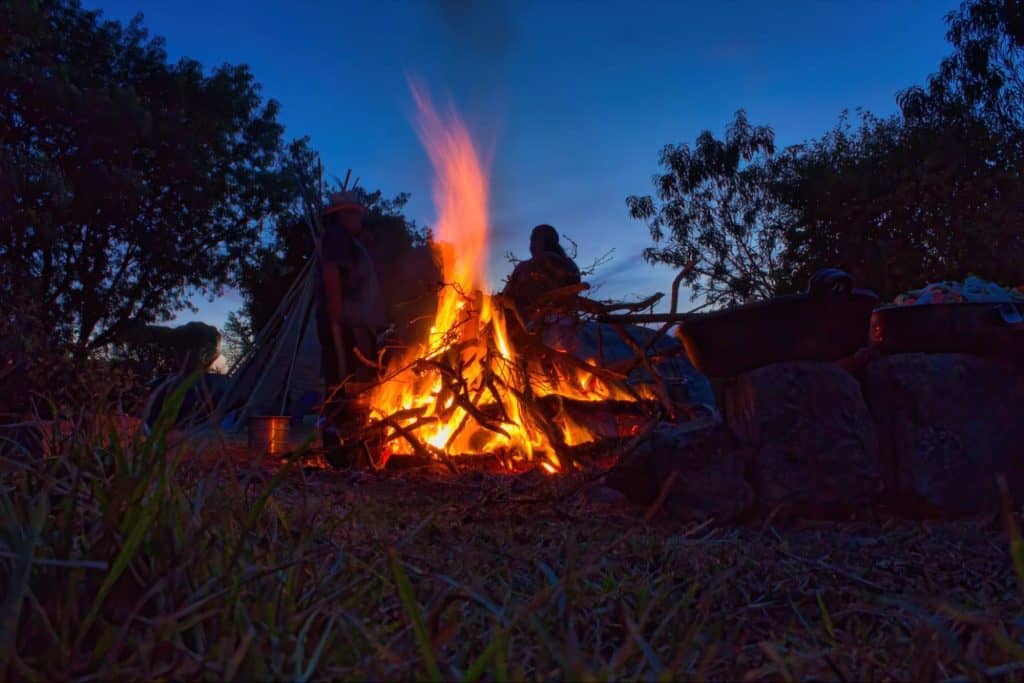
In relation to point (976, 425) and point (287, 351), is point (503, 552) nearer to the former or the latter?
point (976, 425)

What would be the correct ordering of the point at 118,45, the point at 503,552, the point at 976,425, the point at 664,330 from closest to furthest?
1. the point at 503,552
2. the point at 976,425
3. the point at 664,330
4. the point at 118,45

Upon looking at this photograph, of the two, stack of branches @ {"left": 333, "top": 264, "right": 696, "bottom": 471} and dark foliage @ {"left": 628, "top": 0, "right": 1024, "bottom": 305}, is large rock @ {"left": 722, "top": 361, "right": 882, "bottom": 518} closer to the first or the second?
stack of branches @ {"left": 333, "top": 264, "right": 696, "bottom": 471}

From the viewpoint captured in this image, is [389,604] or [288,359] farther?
[288,359]

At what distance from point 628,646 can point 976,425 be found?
305 cm

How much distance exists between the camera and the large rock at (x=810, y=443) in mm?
3229

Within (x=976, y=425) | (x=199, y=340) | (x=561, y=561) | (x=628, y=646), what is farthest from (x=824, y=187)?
(x=628, y=646)

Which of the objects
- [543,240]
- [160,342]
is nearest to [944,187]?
[543,240]

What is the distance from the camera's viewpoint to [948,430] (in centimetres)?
334

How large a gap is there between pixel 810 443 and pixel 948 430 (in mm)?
634

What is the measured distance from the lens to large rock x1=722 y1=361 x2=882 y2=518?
10.6 ft

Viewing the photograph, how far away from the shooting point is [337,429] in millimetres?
5602

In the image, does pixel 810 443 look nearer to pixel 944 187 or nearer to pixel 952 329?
pixel 952 329

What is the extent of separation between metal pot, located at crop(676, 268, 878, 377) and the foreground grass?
1.22 metres

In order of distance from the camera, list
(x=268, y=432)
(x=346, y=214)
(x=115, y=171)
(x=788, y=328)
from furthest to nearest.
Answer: (x=115, y=171), (x=268, y=432), (x=346, y=214), (x=788, y=328)
